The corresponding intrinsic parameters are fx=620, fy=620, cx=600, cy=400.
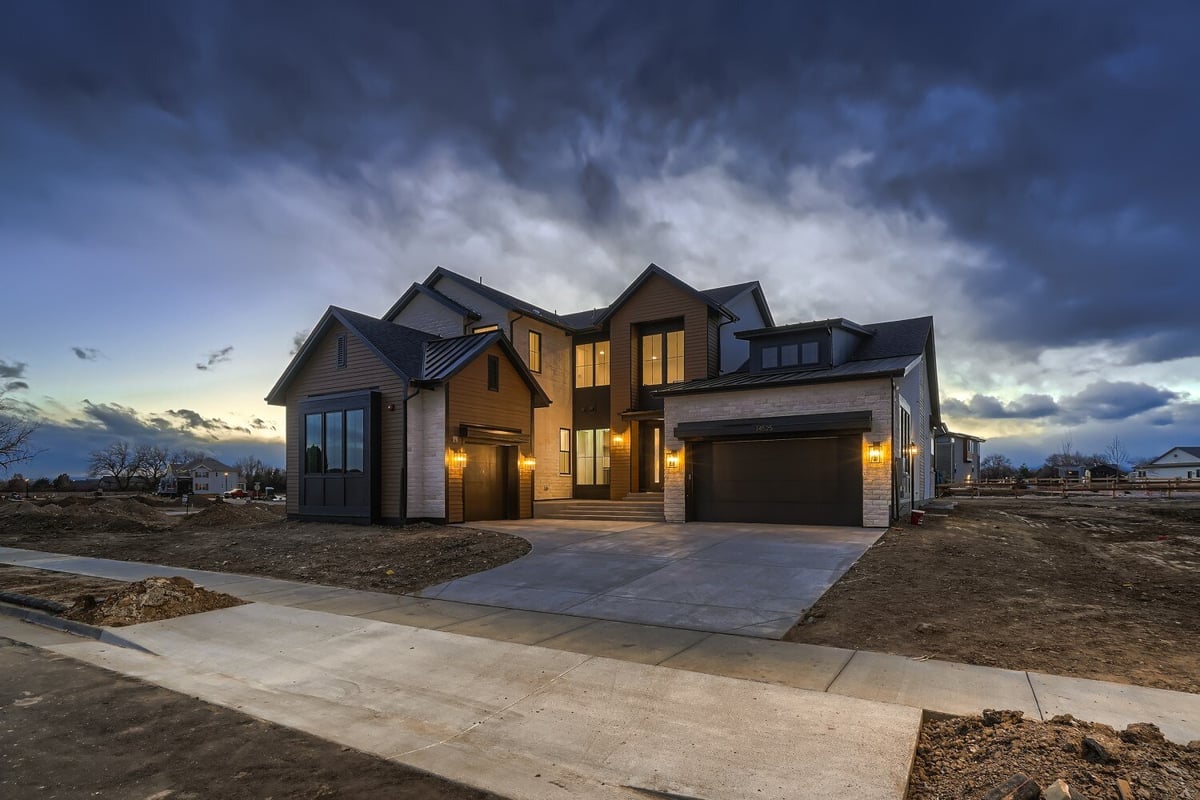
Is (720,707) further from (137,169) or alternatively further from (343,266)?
(343,266)

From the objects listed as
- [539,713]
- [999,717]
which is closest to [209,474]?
[539,713]

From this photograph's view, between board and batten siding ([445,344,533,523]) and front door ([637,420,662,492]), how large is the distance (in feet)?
14.6

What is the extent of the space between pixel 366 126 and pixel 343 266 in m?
8.50

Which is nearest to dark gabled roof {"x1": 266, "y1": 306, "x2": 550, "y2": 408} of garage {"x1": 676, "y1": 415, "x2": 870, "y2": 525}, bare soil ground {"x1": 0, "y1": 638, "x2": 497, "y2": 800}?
garage {"x1": 676, "y1": 415, "x2": 870, "y2": 525}

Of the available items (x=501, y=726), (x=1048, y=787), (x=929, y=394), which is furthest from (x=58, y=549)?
(x=929, y=394)

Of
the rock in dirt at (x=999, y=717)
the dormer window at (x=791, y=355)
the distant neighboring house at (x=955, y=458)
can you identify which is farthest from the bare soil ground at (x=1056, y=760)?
the distant neighboring house at (x=955, y=458)

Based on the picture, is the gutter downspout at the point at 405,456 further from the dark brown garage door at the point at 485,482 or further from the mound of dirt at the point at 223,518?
the mound of dirt at the point at 223,518

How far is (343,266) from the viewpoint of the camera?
2289cm

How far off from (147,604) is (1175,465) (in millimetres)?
105555

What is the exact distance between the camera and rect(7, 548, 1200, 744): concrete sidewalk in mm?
4609

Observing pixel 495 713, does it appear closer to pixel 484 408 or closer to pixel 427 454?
pixel 427 454

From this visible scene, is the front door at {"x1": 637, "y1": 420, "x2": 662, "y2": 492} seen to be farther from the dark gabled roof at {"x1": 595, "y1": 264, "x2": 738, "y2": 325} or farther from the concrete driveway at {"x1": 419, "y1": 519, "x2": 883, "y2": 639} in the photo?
the concrete driveway at {"x1": 419, "y1": 519, "x2": 883, "y2": 639}

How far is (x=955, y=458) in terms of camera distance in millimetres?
49750

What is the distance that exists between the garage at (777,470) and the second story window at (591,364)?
6896mm
